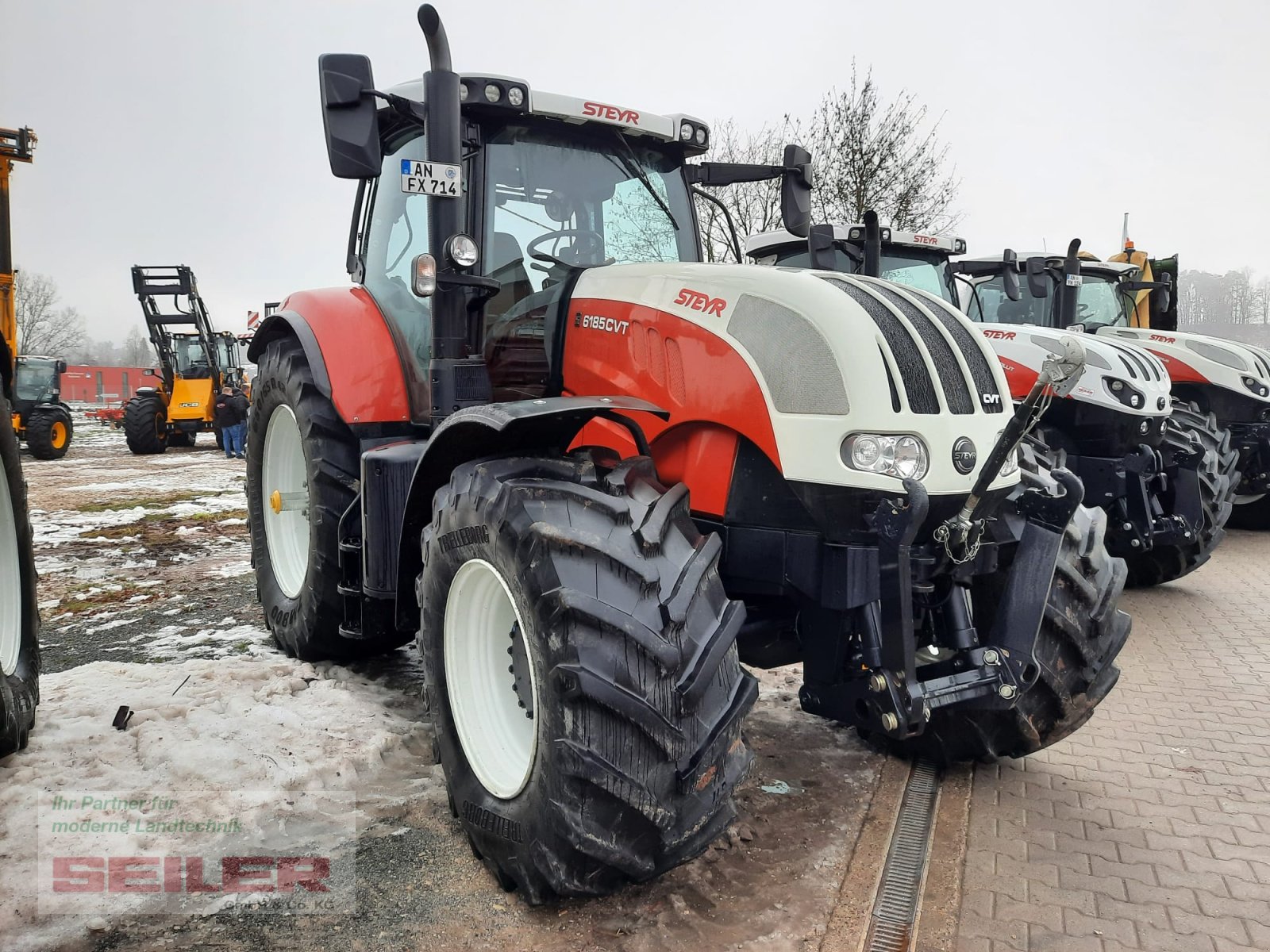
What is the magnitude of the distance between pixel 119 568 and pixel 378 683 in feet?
12.3

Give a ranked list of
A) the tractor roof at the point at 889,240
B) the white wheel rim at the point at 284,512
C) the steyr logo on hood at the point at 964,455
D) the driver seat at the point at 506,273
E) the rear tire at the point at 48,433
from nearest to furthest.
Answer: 1. the steyr logo on hood at the point at 964,455
2. the driver seat at the point at 506,273
3. the white wheel rim at the point at 284,512
4. the tractor roof at the point at 889,240
5. the rear tire at the point at 48,433

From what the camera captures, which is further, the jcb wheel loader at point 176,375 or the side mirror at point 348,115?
the jcb wheel loader at point 176,375

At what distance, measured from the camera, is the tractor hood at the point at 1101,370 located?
6055mm

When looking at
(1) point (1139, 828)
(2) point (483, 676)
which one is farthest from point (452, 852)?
(1) point (1139, 828)

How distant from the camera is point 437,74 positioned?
116 inches

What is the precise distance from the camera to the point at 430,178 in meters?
3.04

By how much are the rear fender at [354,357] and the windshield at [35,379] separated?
1699 centimetres

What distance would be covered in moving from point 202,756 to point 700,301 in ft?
7.64

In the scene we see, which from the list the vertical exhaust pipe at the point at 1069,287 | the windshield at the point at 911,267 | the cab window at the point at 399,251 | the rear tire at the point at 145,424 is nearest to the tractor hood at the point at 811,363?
the cab window at the point at 399,251

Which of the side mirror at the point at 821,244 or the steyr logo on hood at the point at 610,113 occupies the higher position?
the steyr logo on hood at the point at 610,113

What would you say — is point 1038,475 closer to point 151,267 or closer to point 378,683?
point 378,683

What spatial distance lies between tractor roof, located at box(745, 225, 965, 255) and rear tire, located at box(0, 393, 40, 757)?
17.3ft

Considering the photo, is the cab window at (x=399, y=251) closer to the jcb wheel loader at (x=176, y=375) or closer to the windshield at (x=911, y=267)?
the windshield at (x=911, y=267)

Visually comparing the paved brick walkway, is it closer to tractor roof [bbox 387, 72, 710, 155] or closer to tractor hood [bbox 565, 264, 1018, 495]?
tractor hood [bbox 565, 264, 1018, 495]
